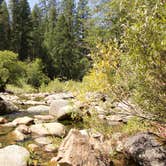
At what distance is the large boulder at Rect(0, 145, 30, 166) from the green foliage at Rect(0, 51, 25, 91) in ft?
69.8

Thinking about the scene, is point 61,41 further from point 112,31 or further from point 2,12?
point 112,31

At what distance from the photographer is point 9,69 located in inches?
1277

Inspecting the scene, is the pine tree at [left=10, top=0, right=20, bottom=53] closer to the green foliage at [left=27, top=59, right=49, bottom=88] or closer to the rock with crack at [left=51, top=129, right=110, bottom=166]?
the green foliage at [left=27, top=59, right=49, bottom=88]

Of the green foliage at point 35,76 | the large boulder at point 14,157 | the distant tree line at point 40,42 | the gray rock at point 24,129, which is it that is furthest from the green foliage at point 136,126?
the distant tree line at point 40,42

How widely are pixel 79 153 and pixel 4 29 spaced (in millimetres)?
45122

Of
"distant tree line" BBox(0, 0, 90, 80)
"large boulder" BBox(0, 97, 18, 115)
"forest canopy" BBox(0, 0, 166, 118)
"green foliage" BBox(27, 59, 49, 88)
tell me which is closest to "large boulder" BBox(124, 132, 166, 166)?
"forest canopy" BBox(0, 0, 166, 118)

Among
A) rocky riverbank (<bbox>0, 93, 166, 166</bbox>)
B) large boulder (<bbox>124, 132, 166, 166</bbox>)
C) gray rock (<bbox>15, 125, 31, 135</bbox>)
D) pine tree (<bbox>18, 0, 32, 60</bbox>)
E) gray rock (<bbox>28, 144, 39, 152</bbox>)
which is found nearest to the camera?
rocky riverbank (<bbox>0, 93, 166, 166</bbox>)

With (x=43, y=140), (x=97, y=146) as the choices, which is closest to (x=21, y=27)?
(x=43, y=140)

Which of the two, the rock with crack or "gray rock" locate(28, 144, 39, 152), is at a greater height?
the rock with crack

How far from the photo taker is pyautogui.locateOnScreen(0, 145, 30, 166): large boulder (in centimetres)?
798

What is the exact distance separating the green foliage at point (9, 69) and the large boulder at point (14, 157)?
2128cm

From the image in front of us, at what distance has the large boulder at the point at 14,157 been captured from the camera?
7984 millimetres

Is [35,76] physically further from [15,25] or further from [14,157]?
[14,157]

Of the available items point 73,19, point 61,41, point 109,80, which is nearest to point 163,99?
point 109,80
